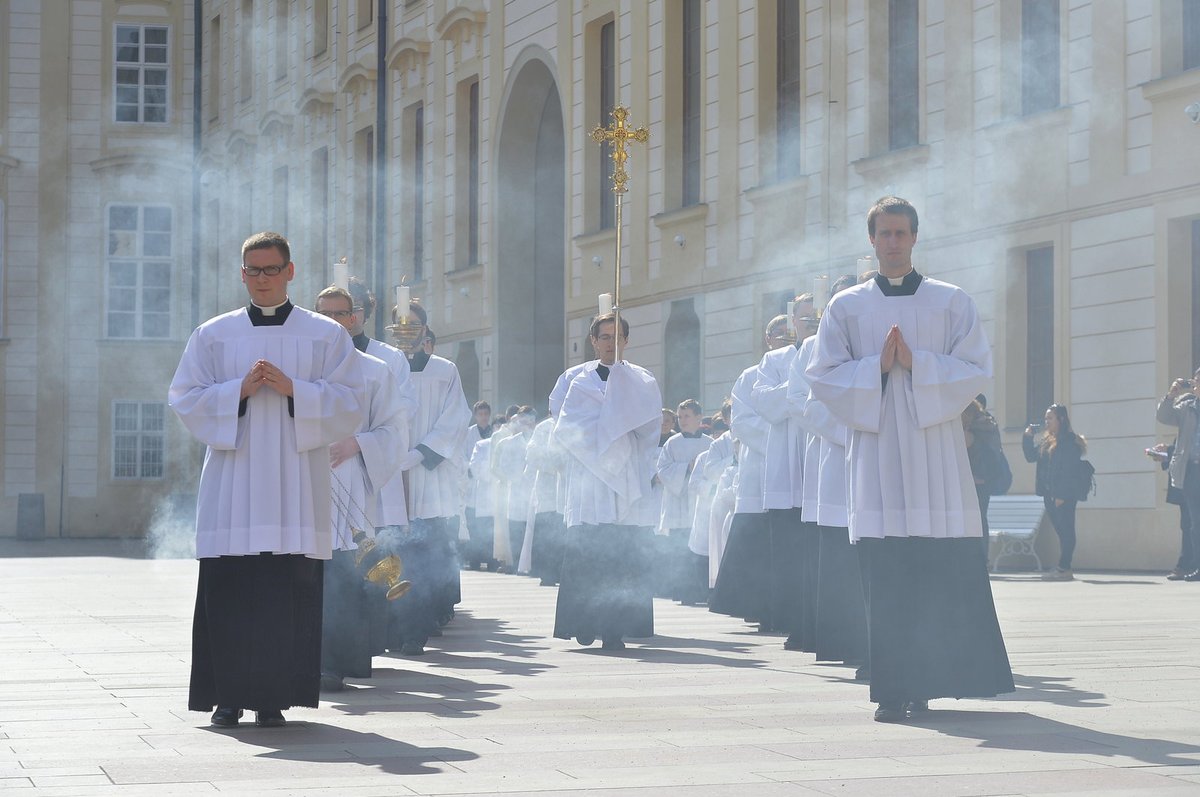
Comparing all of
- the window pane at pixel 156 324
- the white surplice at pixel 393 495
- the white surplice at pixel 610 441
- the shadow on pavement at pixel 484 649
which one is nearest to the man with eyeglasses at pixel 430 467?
the shadow on pavement at pixel 484 649

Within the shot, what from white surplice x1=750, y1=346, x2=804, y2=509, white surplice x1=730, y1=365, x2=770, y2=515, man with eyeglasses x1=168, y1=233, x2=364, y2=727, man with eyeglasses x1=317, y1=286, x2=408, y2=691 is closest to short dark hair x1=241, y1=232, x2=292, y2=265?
man with eyeglasses x1=168, y1=233, x2=364, y2=727

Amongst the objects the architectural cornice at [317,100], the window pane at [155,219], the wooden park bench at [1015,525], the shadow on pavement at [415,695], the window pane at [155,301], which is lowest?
the shadow on pavement at [415,695]

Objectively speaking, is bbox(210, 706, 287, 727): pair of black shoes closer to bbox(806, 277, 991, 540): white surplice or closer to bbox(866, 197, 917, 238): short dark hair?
bbox(806, 277, 991, 540): white surplice

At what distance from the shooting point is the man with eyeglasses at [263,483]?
781cm

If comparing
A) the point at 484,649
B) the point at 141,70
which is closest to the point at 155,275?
the point at 141,70

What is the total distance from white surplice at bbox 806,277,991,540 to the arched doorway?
24.8m

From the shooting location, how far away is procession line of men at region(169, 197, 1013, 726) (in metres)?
7.88

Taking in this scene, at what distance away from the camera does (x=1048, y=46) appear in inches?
803

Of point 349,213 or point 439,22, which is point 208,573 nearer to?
point 439,22

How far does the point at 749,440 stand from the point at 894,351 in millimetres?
4752

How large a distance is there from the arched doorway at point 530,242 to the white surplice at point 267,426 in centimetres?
2507

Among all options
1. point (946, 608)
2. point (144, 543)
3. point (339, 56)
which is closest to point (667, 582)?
point (946, 608)

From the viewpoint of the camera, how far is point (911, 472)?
8.16m

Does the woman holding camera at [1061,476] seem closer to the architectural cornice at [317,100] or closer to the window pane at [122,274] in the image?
the architectural cornice at [317,100]
